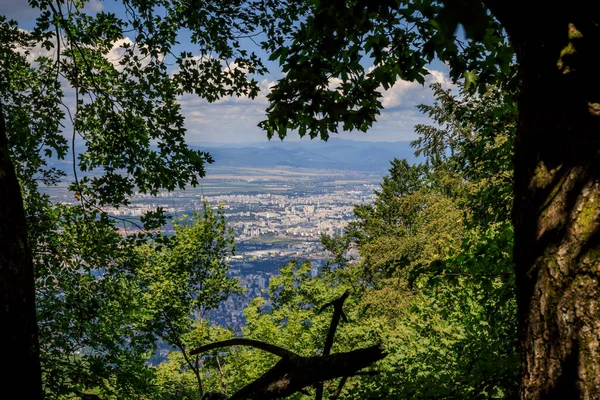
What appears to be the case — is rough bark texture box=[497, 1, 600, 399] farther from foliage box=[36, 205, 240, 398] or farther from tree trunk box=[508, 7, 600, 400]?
foliage box=[36, 205, 240, 398]

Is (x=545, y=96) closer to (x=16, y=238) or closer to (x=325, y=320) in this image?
(x=16, y=238)

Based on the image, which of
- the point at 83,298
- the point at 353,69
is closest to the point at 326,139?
the point at 353,69

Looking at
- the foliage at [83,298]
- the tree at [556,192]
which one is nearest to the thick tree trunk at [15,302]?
the tree at [556,192]

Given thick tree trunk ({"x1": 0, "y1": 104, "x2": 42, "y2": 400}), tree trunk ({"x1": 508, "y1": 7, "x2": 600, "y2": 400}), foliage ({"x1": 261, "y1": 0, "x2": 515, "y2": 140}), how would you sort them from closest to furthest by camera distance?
thick tree trunk ({"x1": 0, "y1": 104, "x2": 42, "y2": 400}) → tree trunk ({"x1": 508, "y1": 7, "x2": 600, "y2": 400}) → foliage ({"x1": 261, "y1": 0, "x2": 515, "y2": 140})

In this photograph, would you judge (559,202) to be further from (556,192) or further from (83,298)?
(83,298)

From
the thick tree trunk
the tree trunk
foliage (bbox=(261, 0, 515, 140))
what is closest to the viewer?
the thick tree trunk

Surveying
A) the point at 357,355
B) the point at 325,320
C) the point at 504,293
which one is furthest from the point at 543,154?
the point at 325,320

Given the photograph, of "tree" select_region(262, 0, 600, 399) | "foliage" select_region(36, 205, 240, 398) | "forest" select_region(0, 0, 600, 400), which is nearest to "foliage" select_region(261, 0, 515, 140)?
"forest" select_region(0, 0, 600, 400)
